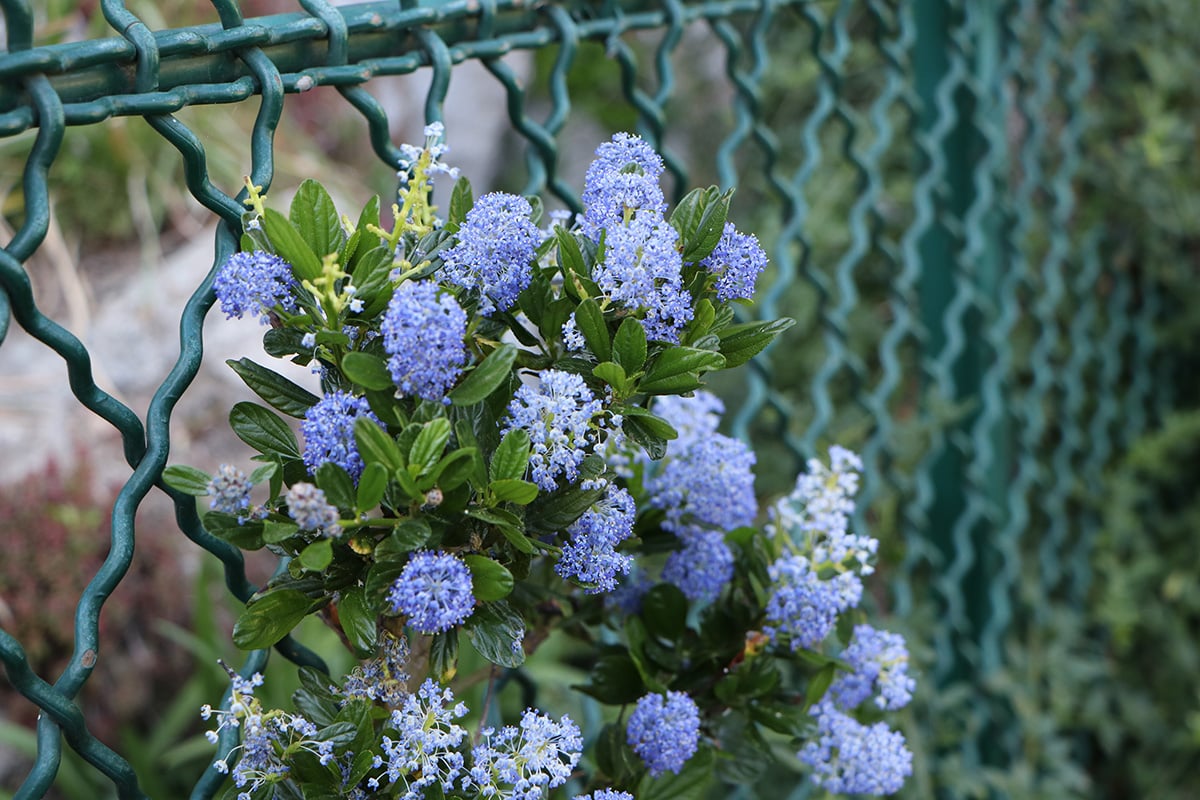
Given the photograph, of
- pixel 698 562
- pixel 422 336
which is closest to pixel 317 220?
pixel 422 336

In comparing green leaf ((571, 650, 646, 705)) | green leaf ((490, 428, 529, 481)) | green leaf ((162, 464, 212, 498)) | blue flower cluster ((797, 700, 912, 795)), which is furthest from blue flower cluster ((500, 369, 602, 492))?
blue flower cluster ((797, 700, 912, 795))

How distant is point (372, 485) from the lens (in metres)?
0.72

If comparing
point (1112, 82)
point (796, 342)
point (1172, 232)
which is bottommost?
point (796, 342)

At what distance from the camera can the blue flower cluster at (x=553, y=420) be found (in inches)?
30.9

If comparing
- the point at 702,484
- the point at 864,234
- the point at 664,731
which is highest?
the point at 864,234

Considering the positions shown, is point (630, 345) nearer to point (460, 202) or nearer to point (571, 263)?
point (571, 263)

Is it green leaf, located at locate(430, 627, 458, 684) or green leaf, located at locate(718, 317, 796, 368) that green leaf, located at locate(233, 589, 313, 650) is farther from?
green leaf, located at locate(718, 317, 796, 368)

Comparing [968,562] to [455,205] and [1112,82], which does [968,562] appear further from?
[455,205]

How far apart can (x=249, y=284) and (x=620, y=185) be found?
29cm

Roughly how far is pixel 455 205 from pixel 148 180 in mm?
2237

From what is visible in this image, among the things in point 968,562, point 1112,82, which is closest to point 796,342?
point 968,562

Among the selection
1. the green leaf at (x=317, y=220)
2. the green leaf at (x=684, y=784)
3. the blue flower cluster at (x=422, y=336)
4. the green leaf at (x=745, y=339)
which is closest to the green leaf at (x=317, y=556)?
the blue flower cluster at (x=422, y=336)

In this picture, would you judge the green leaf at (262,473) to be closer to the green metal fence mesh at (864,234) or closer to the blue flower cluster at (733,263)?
the green metal fence mesh at (864,234)

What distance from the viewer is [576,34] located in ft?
4.09
